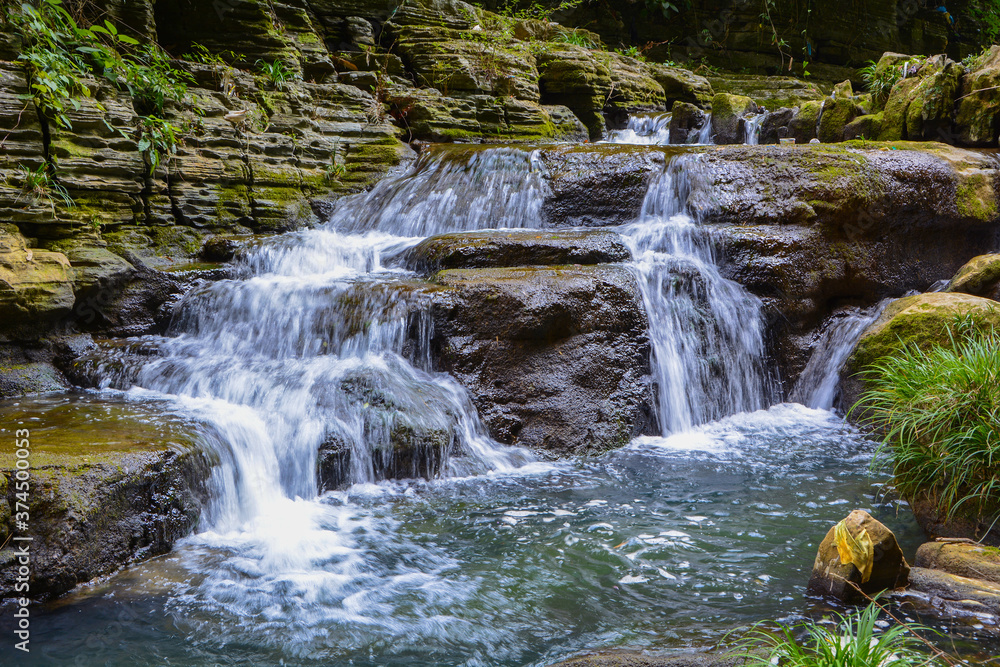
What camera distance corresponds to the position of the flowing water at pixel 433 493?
10.3ft

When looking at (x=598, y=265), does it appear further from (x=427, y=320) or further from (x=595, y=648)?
(x=595, y=648)

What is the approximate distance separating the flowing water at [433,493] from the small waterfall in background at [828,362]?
373 millimetres

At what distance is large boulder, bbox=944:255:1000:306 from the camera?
256 inches

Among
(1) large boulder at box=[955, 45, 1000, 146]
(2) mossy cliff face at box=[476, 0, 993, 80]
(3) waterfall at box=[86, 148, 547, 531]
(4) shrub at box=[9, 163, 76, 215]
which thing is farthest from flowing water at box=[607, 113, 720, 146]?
(4) shrub at box=[9, 163, 76, 215]

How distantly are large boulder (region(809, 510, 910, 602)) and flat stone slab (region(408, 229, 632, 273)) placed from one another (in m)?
3.91

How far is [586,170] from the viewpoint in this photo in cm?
816

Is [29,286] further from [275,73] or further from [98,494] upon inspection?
[275,73]

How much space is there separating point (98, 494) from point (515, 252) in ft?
13.5

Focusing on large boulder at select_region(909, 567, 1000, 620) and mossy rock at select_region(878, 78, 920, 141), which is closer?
large boulder at select_region(909, 567, 1000, 620)

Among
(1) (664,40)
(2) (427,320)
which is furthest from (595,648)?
(1) (664,40)

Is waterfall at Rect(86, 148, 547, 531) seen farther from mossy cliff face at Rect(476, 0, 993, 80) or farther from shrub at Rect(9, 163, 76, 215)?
mossy cliff face at Rect(476, 0, 993, 80)

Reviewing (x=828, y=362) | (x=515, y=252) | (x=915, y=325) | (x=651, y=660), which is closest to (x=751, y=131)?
(x=828, y=362)

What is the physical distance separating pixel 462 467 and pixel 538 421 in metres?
0.87

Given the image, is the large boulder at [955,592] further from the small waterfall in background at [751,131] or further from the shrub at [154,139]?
the small waterfall in background at [751,131]
